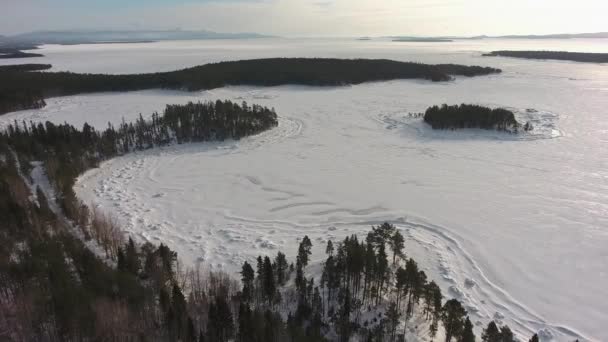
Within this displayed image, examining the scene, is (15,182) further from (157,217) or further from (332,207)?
(332,207)

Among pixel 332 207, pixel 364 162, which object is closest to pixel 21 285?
pixel 332 207

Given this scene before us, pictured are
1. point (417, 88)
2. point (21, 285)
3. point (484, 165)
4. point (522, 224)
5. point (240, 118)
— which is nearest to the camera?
point (21, 285)

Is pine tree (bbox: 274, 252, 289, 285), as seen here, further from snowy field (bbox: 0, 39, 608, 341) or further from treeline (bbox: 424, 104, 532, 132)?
treeline (bbox: 424, 104, 532, 132)

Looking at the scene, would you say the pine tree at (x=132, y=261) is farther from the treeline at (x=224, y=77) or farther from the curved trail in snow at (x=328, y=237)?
the treeline at (x=224, y=77)

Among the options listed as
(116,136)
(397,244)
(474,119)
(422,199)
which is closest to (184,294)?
(397,244)

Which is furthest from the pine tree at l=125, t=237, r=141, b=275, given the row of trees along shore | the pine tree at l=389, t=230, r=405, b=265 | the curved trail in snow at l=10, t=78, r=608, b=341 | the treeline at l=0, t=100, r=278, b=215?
the pine tree at l=389, t=230, r=405, b=265
